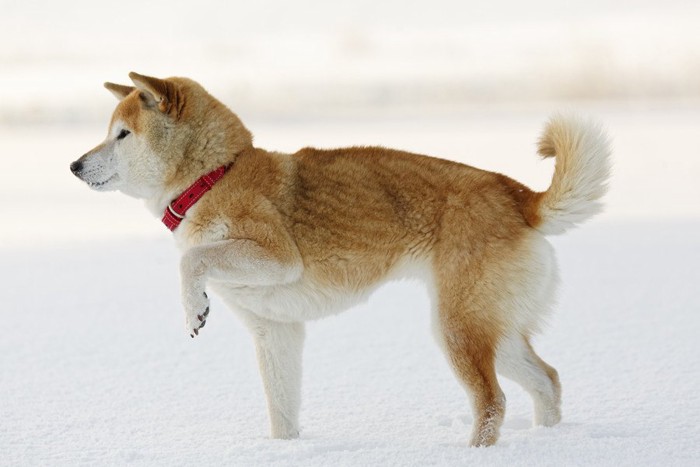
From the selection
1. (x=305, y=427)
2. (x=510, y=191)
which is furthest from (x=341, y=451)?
(x=510, y=191)

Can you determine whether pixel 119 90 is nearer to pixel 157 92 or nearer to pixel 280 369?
pixel 157 92

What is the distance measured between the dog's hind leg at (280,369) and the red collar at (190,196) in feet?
1.73

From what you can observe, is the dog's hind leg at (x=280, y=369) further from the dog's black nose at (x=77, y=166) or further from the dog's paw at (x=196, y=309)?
the dog's black nose at (x=77, y=166)

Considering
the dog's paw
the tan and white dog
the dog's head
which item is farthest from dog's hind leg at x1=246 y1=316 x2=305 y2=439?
the dog's head

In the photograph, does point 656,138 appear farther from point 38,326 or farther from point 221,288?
point 221,288

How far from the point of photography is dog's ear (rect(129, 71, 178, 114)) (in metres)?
3.78

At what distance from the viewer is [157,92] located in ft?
12.5

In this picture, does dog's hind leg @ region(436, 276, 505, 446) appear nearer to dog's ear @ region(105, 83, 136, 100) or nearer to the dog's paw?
the dog's paw

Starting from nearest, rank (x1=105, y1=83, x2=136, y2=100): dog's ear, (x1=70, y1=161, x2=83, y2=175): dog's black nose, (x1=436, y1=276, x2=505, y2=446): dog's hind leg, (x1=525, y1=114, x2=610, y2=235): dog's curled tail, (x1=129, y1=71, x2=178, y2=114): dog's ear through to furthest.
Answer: (x1=436, y1=276, x2=505, y2=446): dog's hind leg
(x1=525, y1=114, x2=610, y2=235): dog's curled tail
(x1=129, y1=71, x2=178, y2=114): dog's ear
(x1=70, y1=161, x2=83, y2=175): dog's black nose
(x1=105, y1=83, x2=136, y2=100): dog's ear

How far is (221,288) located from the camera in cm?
382

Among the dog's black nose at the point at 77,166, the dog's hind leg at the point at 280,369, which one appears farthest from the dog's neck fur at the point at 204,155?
the dog's hind leg at the point at 280,369

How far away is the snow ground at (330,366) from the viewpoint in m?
3.62

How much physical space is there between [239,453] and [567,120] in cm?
180

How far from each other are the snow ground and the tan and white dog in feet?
1.08
